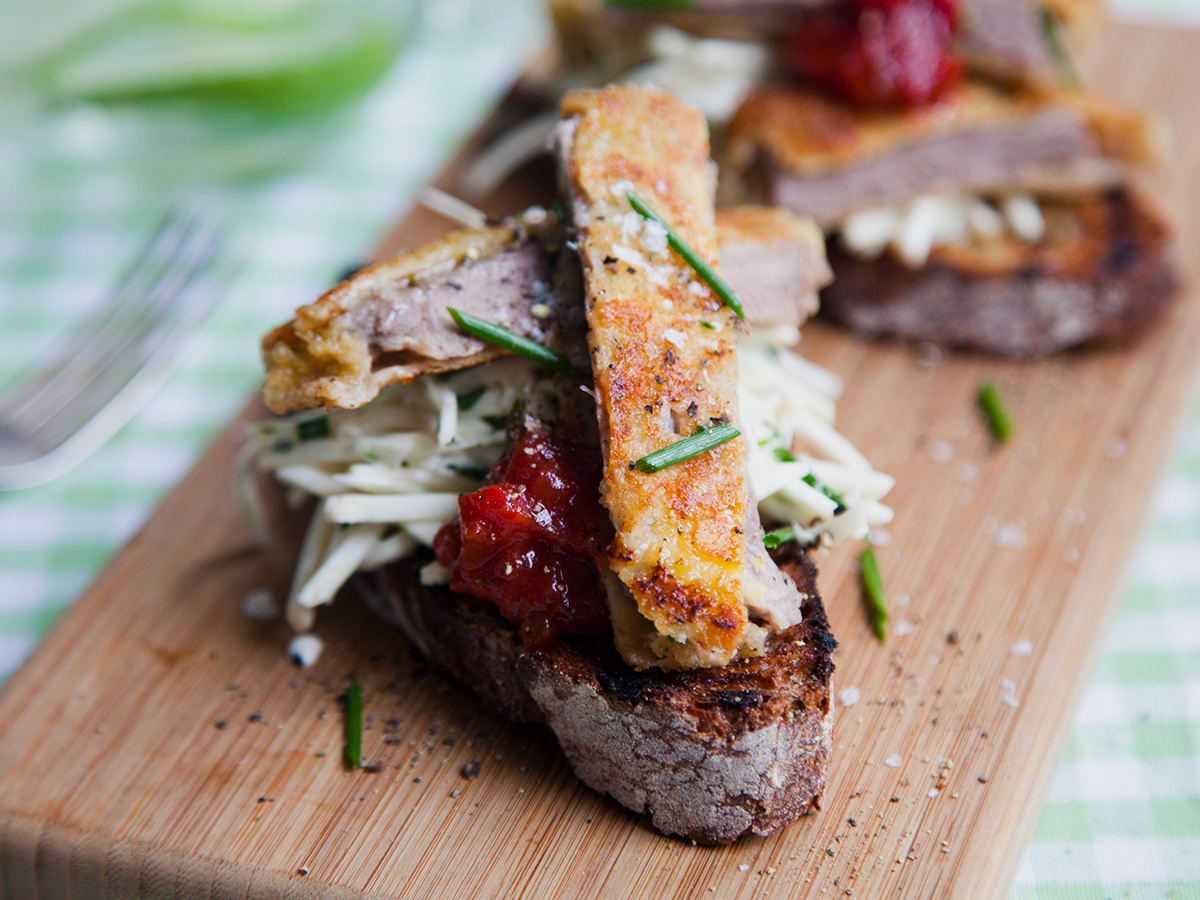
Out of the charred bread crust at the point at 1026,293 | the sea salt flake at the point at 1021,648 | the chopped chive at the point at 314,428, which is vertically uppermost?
the chopped chive at the point at 314,428

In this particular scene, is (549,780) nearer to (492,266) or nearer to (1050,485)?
(492,266)

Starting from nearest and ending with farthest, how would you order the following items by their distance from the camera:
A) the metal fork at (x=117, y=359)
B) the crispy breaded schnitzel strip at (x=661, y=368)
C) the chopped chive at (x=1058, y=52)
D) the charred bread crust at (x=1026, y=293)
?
1. the crispy breaded schnitzel strip at (x=661, y=368)
2. the metal fork at (x=117, y=359)
3. the charred bread crust at (x=1026, y=293)
4. the chopped chive at (x=1058, y=52)

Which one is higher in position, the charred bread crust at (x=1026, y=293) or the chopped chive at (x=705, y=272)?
the chopped chive at (x=705, y=272)

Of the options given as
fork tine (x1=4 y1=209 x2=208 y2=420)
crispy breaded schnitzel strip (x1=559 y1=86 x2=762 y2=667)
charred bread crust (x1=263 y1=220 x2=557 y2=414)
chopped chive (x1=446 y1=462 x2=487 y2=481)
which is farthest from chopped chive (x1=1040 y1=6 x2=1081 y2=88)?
fork tine (x1=4 y1=209 x2=208 y2=420)

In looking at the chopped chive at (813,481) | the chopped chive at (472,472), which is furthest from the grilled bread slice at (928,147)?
the chopped chive at (472,472)

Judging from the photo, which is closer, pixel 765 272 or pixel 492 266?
pixel 492 266

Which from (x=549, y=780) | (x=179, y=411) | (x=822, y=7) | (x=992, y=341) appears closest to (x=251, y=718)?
(x=549, y=780)

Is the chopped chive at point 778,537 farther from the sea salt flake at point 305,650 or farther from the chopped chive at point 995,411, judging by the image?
the sea salt flake at point 305,650
